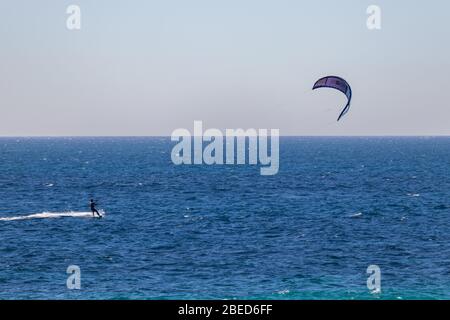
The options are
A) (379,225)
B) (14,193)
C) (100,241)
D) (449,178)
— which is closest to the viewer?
(100,241)

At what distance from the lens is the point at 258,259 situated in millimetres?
56906

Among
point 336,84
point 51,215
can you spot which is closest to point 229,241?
point 336,84

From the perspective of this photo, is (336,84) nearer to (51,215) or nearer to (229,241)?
(229,241)

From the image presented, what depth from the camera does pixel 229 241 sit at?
66125mm


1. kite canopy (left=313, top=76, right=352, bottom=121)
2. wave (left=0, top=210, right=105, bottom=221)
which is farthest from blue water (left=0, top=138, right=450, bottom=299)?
kite canopy (left=313, top=76, right=352, bottom=121)

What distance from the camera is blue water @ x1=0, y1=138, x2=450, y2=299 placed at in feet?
155

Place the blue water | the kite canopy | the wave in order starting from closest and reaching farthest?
the blue water
the kite canopy
the wave

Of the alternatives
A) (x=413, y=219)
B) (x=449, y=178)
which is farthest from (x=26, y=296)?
(x=449, y=178)

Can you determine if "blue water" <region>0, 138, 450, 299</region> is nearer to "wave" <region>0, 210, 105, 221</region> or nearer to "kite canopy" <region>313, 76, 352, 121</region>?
"wave" <region>0, 210, 105, 221</region>

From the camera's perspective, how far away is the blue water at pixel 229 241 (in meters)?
47.4

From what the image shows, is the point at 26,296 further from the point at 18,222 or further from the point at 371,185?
the point at 371,185

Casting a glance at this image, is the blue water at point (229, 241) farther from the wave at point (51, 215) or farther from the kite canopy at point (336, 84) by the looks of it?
the kite canopy at point (336, 84)
